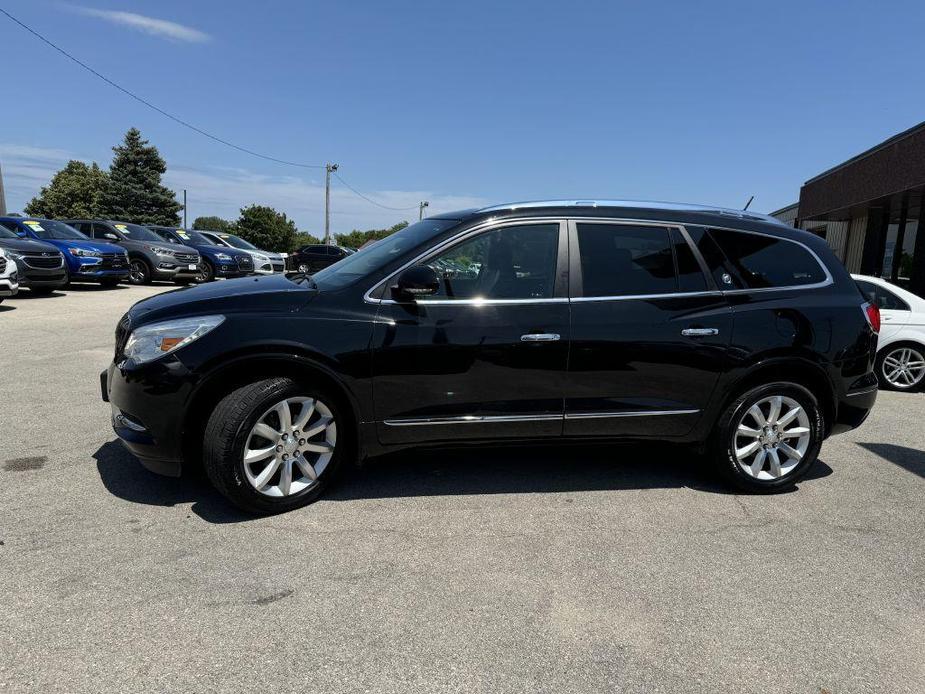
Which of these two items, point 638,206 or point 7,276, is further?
point 7,276

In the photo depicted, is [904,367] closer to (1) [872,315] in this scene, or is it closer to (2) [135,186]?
(1) [872,315]

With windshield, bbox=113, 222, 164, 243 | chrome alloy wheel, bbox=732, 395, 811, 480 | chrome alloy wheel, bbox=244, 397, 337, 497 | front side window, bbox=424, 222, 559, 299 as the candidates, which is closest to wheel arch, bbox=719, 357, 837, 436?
chrome alloy wheel, bbox=732, 395, 811, 480

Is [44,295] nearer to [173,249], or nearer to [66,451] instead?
[173,249]

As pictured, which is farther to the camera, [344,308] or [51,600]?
[344,308]

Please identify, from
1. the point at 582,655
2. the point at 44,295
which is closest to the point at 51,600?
the point at 582,655

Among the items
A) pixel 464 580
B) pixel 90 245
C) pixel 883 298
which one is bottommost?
pixel 464 580

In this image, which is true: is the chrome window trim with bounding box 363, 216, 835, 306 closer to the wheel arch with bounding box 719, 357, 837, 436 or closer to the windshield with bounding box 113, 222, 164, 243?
the wheel arch with bounding box 719, 357, 837, 436

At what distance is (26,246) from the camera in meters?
12.8

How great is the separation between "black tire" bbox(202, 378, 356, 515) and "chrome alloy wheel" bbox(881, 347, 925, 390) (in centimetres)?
739

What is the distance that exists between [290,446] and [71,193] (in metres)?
78.6

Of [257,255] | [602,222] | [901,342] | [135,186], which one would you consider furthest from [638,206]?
[135,186]

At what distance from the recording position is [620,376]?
3908 millimetres

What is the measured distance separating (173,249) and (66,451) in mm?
14566

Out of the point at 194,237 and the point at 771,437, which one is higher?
the point at 194,237
